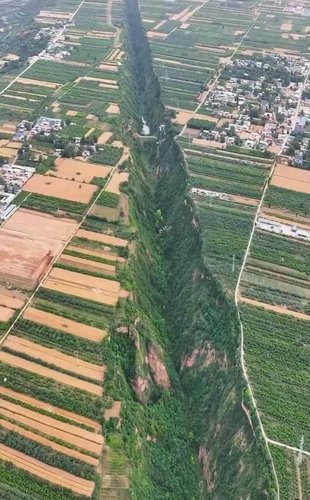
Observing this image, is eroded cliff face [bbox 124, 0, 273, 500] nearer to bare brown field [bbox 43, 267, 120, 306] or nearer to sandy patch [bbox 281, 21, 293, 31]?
bare brown field [bbox 43, 267, 120, 306]

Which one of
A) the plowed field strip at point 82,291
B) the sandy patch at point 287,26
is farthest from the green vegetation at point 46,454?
the sandy patch at point 287,26

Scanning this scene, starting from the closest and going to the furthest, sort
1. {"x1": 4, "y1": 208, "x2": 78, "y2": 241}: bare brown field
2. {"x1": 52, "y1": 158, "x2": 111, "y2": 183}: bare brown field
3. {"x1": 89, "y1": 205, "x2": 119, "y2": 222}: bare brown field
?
{"x1": 4, "y1": 208, "x2": 78, "y2": 241}: bare brown field < {"x1": 89, "y1": 205, "x2": 119, "y2": 222}: bare brown field < {"x1": 52, "y1": 158, "x2": 111, "y2": 183}: bare brown field

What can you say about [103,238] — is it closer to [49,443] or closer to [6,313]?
[6,313]

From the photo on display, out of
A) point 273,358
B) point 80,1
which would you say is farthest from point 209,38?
point 273,358

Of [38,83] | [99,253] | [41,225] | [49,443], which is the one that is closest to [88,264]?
[99,253]

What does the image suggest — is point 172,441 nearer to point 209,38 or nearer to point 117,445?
point 117,445

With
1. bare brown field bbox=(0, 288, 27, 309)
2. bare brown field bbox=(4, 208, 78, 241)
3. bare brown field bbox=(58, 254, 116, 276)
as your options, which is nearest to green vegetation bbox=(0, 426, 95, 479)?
bare brown field bbox=(0, 288, 27, 309)
